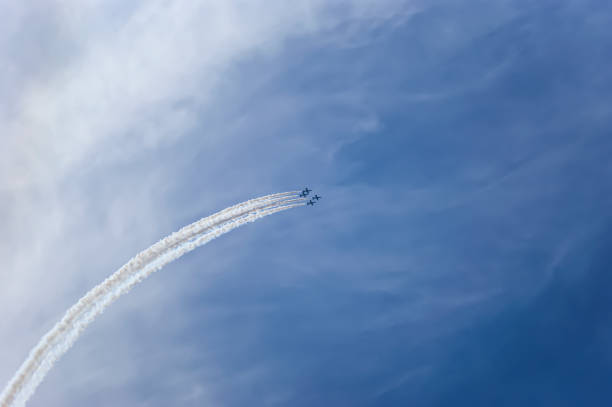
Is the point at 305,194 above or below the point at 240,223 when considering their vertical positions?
above

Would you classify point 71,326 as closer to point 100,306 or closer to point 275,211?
point 100,306

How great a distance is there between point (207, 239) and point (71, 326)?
1069 inches

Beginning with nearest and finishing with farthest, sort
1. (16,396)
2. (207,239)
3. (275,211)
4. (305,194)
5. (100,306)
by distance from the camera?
(16,396) → (100,306) → (207,239) → (275,211) → (305,194)

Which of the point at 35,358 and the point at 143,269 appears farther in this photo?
the point at 143,269

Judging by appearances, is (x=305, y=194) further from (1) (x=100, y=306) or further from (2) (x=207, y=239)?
(1) (x=100, y=306)

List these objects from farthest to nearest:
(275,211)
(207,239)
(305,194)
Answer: (305,194), (275,211), (207,239)

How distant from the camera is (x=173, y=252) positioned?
321 ft

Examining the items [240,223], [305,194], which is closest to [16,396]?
[240,223]

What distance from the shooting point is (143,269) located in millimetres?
95188

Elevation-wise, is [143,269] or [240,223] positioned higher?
[240,223]

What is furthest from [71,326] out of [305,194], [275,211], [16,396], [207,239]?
[305,194]

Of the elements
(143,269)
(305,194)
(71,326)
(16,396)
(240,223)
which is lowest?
(16,396)

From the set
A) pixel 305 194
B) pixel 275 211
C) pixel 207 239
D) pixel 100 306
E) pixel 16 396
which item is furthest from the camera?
pixel 305 194

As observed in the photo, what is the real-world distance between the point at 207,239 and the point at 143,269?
1275cm
